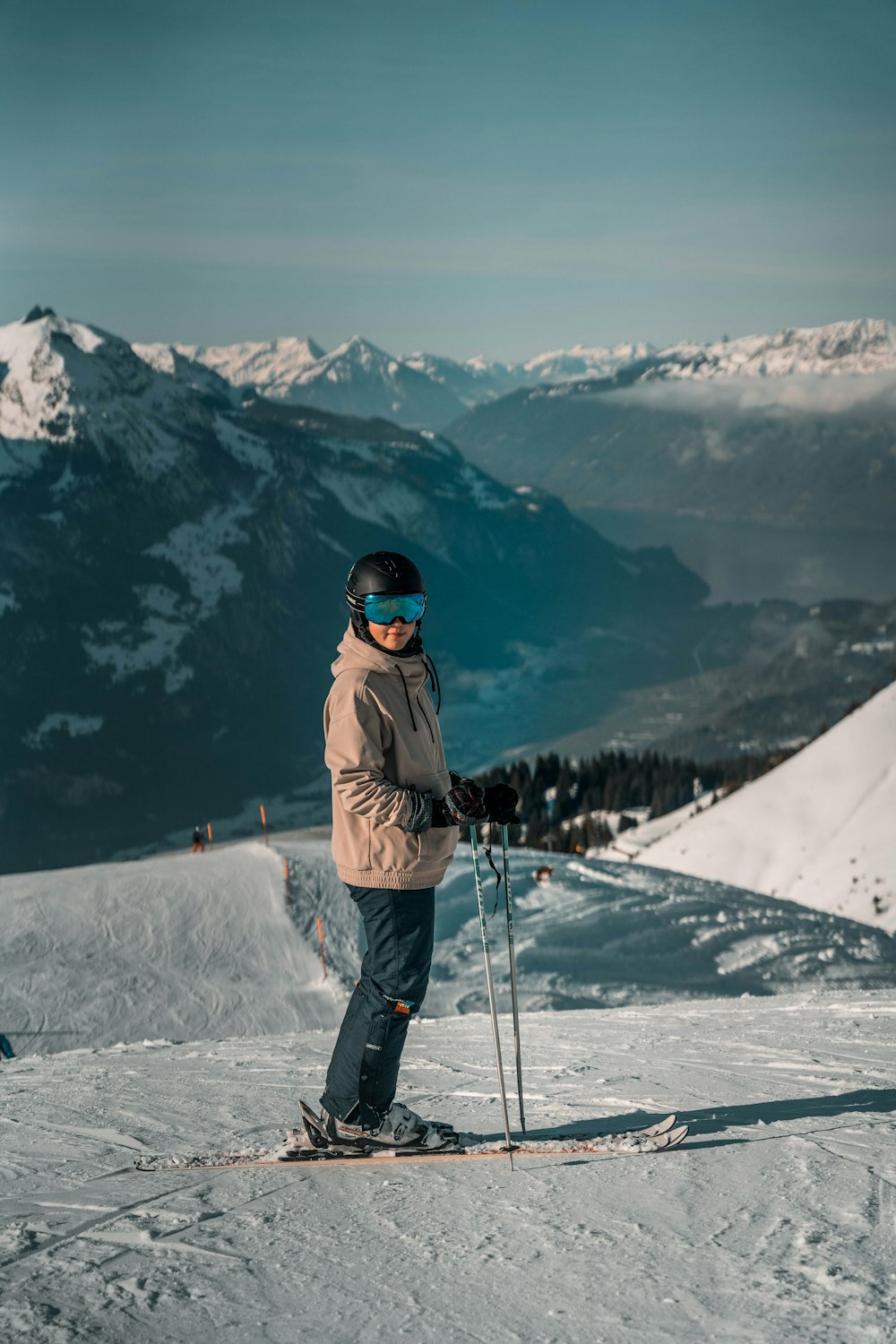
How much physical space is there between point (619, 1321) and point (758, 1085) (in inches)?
151

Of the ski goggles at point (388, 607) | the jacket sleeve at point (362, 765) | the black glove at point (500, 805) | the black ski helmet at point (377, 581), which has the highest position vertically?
the black ski helmet at point (377, 581)

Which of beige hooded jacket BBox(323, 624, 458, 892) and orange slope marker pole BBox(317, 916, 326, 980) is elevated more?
beige hooded jacket BBox(323, 624, 458, 892)

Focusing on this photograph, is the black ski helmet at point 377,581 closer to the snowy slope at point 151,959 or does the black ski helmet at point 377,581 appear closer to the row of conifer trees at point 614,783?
the snowy slope at point 151,959

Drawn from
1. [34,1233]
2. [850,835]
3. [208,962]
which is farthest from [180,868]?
[850,835]

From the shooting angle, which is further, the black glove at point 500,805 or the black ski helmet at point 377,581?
the black ski helmet at point 377,581

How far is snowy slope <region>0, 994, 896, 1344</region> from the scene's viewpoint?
391cm

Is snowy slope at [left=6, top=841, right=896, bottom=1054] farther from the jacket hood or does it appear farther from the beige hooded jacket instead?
the jacket hood

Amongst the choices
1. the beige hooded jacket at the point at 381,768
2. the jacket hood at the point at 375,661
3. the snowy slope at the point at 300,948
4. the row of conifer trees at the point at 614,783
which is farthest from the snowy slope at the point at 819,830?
the row of conifer trees at the point at 614,783

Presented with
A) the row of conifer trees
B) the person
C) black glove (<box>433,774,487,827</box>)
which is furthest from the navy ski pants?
the row of conifer trees

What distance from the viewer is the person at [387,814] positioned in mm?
5531

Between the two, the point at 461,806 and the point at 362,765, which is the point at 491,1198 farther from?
the point at 362,765

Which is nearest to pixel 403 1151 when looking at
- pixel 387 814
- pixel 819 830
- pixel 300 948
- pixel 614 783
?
pixel 387 814

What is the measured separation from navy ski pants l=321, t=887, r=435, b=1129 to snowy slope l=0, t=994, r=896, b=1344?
0.43 metres

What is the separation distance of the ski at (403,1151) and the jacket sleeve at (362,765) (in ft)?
5.92
